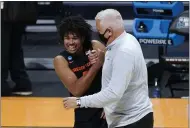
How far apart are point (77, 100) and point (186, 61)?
9.12ft

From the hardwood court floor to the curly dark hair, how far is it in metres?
1.25

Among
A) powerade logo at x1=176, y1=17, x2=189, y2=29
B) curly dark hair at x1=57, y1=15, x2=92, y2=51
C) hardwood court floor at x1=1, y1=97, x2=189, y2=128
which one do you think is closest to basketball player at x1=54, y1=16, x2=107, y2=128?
curly dark hair at x1=57, y1=15, x2=92, y2=51

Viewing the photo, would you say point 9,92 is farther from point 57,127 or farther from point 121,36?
point 121,36

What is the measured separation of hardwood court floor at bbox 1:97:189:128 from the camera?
165 inches

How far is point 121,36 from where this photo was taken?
2.58m

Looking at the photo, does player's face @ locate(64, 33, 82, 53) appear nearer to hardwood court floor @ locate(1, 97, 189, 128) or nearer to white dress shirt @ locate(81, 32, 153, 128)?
white dress shirt @ locate(81, 32, 153, 128)

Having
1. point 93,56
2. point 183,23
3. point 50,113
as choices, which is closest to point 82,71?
point 93,56

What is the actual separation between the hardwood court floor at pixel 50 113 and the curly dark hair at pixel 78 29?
1.25 metres

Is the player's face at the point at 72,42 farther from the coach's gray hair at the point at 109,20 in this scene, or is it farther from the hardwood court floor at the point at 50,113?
the hardwood court floor at the point at 50,113

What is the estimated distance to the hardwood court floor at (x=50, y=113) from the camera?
165 inches

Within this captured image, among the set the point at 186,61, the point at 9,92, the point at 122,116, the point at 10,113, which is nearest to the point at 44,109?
the point at 10,113

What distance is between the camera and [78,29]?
9.73 ft

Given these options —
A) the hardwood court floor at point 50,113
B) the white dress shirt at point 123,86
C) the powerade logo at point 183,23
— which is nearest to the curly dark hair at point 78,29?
the white dress shirt at point 123,86

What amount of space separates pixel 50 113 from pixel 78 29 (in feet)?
5.57
